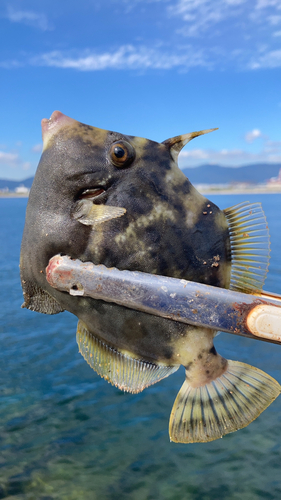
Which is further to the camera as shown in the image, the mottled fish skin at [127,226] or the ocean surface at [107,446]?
the ocean surface at [107,446]

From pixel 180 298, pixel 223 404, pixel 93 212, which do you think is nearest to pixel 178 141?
pixel 93 212

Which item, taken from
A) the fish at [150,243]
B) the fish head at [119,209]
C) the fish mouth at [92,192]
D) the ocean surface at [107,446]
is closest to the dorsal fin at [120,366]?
the fish at [150,243]

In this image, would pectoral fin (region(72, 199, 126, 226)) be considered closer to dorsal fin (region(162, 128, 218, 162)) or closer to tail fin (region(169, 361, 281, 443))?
dorsal fin (region(162, 128, 218, 162))

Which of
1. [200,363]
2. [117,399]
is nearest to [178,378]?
[117,399]

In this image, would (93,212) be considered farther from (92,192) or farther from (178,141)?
(178,141)

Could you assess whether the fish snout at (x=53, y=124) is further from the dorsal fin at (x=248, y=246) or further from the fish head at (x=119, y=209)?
the dorsal fin at (x=248, y=246)
